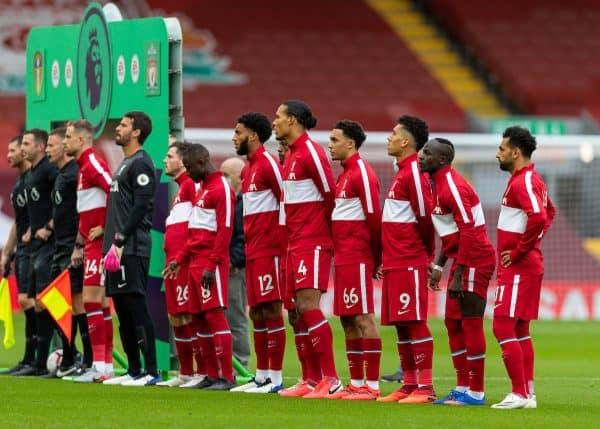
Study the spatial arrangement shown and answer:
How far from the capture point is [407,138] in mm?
10758

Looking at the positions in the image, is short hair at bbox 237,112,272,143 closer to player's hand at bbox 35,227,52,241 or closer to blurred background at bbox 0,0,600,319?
player's hand at bbox 35,227,52,241

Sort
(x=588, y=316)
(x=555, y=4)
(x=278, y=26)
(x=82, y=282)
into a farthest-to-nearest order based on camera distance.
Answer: (x=555, y=4) → (x=278, y=26) → (x=588, y=316) → (x=82, y=282)

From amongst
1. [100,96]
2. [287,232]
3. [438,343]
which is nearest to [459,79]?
[438,343]

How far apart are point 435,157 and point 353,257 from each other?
3.21 feet

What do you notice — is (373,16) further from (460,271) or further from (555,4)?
(460,271)

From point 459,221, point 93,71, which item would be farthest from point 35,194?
point 459,221

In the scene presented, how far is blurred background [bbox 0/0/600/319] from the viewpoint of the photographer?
92.1 ft

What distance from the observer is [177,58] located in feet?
43.3

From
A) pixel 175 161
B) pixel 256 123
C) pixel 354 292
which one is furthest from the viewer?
pixel 175 161

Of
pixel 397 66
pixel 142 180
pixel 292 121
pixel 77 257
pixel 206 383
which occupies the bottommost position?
pixel 206 383

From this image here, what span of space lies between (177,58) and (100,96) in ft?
3.84

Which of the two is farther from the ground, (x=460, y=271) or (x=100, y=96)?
(x=100, y=96)

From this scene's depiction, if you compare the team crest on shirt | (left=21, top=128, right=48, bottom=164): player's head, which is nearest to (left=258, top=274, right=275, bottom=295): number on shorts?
the team crest on shirt

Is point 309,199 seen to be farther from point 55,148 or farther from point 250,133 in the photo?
point 55,148
